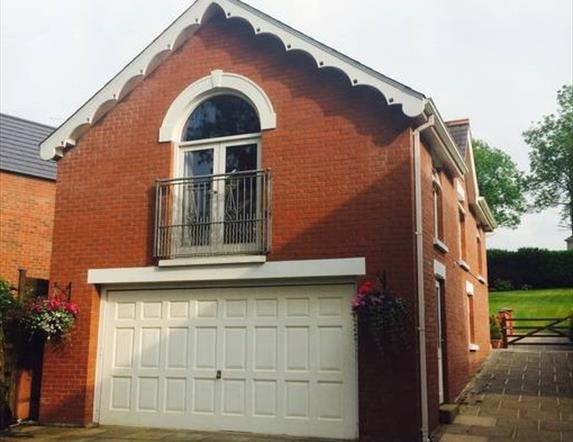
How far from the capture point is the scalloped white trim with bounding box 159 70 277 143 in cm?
1013

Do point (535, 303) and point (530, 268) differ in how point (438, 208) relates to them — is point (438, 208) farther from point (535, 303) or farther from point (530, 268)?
point (530, 268)

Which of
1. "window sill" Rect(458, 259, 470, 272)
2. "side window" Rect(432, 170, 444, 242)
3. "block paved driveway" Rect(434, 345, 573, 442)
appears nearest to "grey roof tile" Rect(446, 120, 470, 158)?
"window sill" Rect(458, 259, 470, 272)

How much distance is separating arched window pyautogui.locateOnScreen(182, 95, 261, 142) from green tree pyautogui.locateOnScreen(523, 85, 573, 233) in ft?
128

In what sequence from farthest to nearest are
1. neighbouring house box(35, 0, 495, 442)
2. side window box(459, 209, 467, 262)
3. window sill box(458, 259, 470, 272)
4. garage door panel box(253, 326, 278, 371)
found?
side window box(459, 209, 467, 262) → window sill box(458, 259, 470, 272) → garage door panel box(253, 326, 278, 371) → neighbouring house box(35, 0, 495, 442)

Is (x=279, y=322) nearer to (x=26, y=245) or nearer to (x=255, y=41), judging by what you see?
(x=255, y=41)

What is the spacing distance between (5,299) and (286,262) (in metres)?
4.78

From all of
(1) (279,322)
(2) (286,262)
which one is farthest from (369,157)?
(1) (279,322)

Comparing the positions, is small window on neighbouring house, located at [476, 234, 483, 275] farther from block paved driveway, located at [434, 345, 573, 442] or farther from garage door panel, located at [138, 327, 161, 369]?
garage door panel, located at [138, 327, 161, 369]

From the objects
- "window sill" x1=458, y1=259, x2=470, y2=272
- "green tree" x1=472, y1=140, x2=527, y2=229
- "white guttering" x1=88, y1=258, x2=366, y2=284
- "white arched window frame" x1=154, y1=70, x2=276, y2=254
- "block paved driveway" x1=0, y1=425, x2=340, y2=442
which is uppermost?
"green tree" x1=472, y1=140, x2=527, y2=229

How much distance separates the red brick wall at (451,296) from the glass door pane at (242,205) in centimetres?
264

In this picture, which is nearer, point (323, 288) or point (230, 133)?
point (323, 288)

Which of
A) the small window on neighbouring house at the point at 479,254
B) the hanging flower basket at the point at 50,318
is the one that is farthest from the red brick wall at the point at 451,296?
the hanging flower basket at the point at 50,318

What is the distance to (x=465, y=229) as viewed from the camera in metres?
15.4

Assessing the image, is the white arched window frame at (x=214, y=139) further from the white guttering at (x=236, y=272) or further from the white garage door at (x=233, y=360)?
the white garage door at (x=233, y=360)
